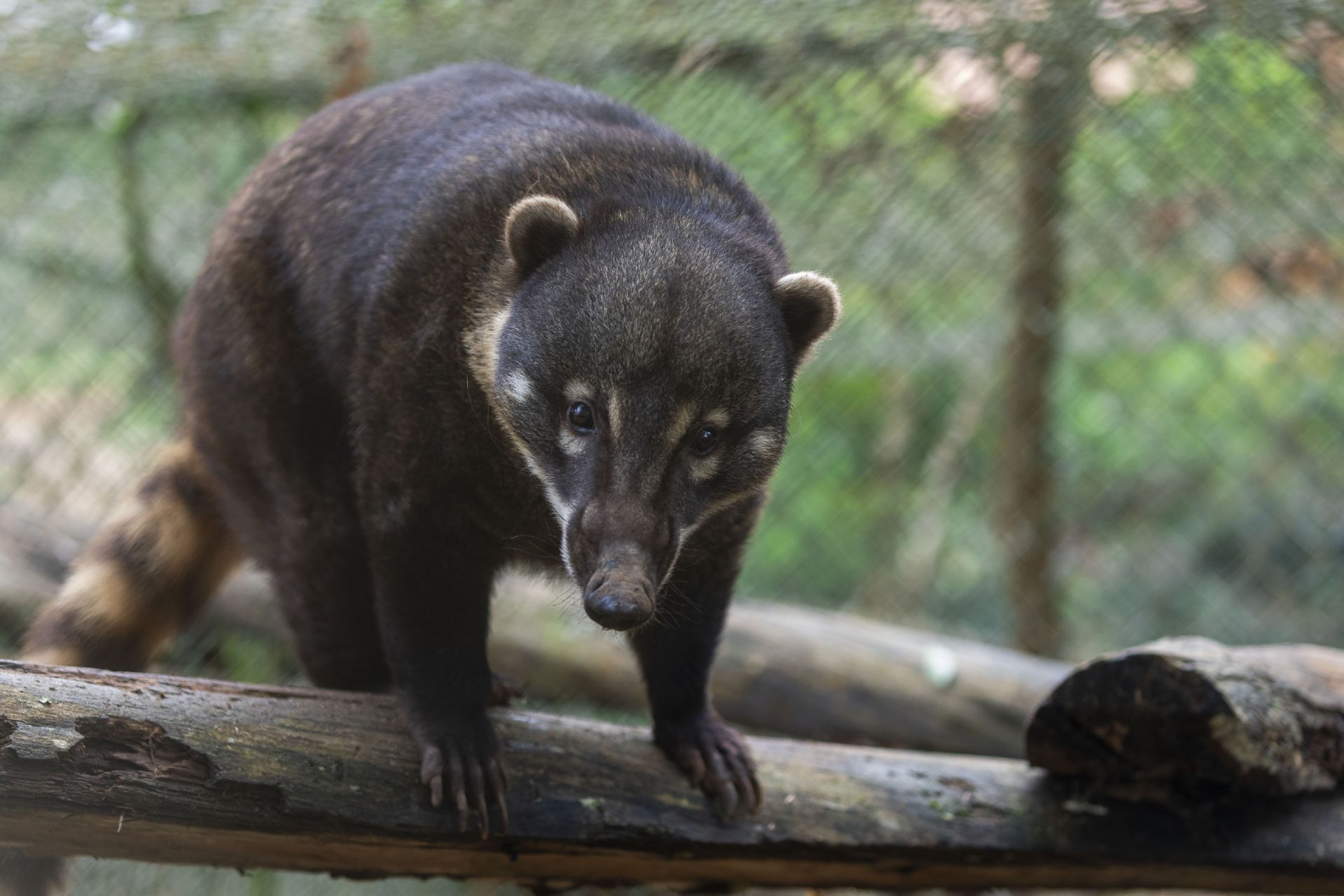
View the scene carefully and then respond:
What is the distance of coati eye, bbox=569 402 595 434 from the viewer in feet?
8.64

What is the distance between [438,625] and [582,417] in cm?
70

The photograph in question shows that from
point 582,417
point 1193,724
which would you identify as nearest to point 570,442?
point 582,417

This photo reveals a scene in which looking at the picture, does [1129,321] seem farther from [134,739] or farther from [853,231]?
[134,739]

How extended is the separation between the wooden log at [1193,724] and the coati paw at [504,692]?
1.40 m

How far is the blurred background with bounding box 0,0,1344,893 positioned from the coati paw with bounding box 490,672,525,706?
1321mm

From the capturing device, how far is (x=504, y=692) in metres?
3.42

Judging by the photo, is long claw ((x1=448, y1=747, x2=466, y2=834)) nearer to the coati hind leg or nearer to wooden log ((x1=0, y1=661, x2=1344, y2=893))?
wooden log ((x1=0, y1=661, x2=1344, y2=893))

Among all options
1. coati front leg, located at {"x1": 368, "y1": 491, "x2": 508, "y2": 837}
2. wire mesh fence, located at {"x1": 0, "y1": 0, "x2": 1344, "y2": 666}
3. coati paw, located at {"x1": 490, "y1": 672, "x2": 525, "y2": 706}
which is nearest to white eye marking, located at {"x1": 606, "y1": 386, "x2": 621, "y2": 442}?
coati front leg, located at {"x1": 368, "y1": 491, "x2": 508, "y2": 837}

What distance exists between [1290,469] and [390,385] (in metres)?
4.96

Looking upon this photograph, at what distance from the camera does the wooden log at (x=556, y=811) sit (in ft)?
7.91

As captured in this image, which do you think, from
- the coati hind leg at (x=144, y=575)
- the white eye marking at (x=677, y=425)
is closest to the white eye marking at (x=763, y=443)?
the white eye marking at (x=677, y=425)

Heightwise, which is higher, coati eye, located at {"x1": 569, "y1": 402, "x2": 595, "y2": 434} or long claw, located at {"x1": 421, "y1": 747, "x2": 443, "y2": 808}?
coati eye, located at {"x1": 569, "y1": 402, "x2": 595, "y2": 434}

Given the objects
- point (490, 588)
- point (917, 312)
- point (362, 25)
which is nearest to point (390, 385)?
point (490, 588)

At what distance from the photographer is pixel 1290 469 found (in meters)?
6.17
